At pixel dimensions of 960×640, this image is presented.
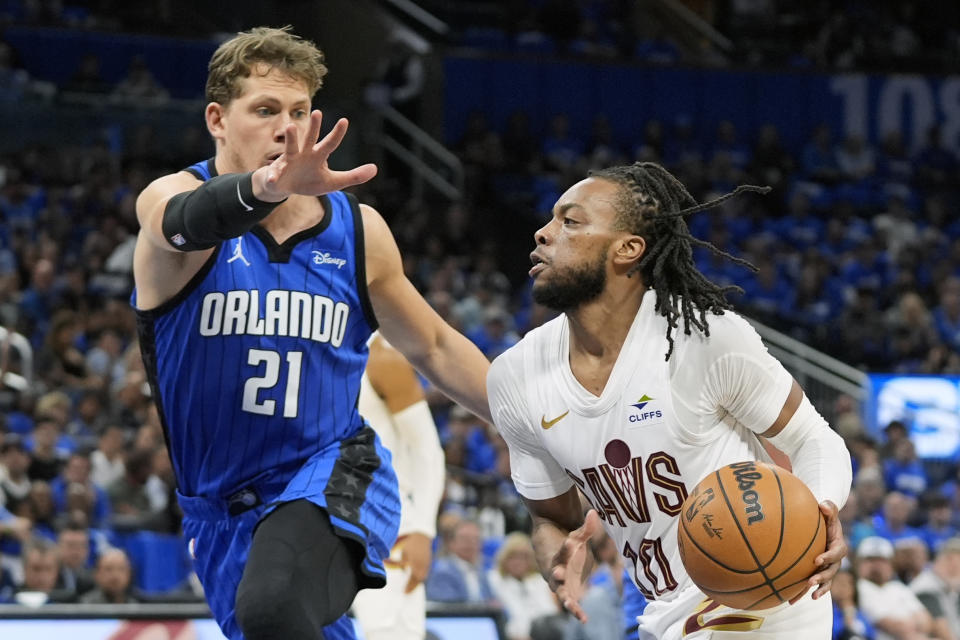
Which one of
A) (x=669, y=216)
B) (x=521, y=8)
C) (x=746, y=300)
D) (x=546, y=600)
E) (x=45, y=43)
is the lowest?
(x=546, y=600)

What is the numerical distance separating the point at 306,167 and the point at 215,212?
29 centimetres

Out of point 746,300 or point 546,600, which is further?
point 746,300

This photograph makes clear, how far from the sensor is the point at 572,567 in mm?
3928

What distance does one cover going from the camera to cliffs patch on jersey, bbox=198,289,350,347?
4.15m

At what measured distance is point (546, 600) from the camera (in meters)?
10.5

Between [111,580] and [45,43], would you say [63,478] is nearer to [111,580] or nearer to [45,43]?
[111,580]

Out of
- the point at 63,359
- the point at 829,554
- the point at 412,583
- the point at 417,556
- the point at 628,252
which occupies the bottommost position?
the point at 63,359

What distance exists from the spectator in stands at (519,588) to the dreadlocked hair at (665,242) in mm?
6355

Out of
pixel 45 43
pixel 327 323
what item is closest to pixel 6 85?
pixel 45 43

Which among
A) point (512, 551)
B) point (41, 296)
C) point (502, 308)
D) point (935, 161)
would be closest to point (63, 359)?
point (41, 296)

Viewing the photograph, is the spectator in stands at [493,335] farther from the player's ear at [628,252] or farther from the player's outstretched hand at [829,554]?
the player's outstretched hand at [829,554]

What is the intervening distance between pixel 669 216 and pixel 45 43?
1752 cm

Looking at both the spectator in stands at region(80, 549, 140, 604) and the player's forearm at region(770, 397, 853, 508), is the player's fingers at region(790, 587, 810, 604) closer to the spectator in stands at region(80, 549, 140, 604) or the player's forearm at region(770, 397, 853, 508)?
the player's forearm at region(770, 397, 853, 508)

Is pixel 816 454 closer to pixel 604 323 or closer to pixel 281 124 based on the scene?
pixel 604 323
